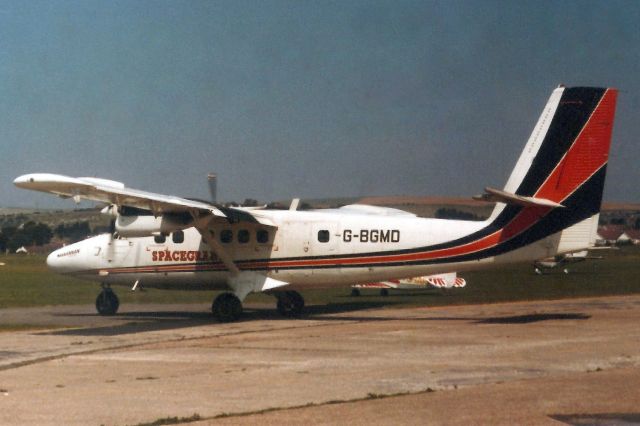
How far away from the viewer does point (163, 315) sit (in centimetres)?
2847

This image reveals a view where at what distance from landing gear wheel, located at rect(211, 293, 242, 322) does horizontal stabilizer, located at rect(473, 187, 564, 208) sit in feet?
25.2

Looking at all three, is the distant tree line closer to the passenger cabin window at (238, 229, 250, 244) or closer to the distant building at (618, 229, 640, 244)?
the passenger cabin window at (238, 229, 250, 244)

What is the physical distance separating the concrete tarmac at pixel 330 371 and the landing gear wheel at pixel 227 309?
372 millimetres

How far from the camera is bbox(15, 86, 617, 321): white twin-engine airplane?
22.8 meters

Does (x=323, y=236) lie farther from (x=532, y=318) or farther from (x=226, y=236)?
(x=532, y=318)

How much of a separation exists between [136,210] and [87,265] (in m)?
4.59

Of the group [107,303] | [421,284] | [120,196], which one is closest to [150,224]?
[120,196]

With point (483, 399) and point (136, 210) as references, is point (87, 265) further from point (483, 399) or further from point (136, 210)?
point (483, 399)

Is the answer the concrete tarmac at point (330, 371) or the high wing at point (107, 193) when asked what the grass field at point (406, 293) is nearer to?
the concrete tarmac at point (330, 371)

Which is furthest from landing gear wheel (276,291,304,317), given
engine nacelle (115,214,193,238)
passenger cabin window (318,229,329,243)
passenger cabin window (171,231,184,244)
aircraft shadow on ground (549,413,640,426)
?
aircraft shadow on ground (549,413,640,426)

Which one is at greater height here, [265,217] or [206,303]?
[265,217]

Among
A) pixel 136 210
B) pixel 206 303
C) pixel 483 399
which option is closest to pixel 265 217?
pixel 136 210

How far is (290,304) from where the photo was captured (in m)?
27.6

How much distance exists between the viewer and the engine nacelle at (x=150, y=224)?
23.8 meters
